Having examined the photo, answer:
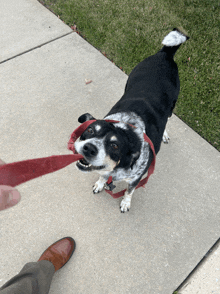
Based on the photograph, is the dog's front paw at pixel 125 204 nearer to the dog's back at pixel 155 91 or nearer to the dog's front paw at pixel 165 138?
the dog's back at pixel 155 91

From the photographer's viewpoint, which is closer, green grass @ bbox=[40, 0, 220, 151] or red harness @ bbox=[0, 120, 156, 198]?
red harness @ bbox=[0, 120, 156, 198]

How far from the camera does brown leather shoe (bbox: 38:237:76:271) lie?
8.47 feet

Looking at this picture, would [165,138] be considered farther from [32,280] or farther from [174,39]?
[32,280]

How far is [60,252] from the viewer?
8.55 feet

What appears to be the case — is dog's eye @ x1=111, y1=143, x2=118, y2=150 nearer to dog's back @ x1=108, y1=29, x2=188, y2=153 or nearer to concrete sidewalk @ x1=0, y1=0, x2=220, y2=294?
dog's back @ x1=108, y1=29, x2=188, y2=153

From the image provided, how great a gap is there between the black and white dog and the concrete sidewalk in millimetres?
379

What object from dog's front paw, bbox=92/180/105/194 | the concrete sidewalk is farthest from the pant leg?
dog's front paw, bbox=92/180/105/194

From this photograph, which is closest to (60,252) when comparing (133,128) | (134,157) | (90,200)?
(90,200)

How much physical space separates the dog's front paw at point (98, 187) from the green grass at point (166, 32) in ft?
6.48

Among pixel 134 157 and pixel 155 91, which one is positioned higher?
pixel 155 91

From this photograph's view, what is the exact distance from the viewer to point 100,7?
16.2 feet

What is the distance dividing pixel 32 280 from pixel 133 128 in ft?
6.31

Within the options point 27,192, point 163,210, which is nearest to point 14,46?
point 27,192

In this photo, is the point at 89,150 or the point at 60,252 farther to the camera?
the point at 60,252
